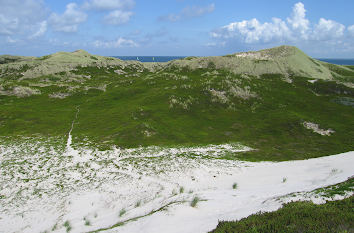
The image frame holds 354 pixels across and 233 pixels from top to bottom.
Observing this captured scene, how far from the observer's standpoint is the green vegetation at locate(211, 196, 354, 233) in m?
12.2

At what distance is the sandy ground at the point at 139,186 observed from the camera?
2219 centimetres

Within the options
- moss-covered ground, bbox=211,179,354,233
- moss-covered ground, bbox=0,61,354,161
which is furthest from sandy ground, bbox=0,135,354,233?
moss-covered ground, bbox=0,61,354,161

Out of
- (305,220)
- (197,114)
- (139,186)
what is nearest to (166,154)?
(139,186)

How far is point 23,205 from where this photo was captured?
32969 millimetres

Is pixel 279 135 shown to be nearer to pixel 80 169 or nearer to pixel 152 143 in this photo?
pixel 152 143

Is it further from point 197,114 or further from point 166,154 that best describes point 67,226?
point 197,114

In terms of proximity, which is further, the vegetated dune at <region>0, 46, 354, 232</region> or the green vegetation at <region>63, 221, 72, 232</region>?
the vegetated dune at <region>0, 46, 354, 232</region>

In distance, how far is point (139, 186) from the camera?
37.7 m

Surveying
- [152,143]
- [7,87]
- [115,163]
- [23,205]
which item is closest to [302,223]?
[23,205]

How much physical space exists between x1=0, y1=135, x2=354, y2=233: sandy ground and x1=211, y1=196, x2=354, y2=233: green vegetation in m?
3.73

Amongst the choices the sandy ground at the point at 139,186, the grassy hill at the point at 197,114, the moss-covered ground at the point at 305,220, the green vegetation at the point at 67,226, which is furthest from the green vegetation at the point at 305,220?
the grassy hill at the point at 197,114

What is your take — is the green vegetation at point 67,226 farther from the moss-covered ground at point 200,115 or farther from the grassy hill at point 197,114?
the moss-covered ground at point 200,115

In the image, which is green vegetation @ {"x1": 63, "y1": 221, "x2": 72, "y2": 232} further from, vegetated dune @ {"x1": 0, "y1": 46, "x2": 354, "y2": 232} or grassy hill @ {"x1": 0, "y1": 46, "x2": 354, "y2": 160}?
grassy hill @ {"x1": 0, "y1": 46, "x2": 354, "y2": 160}

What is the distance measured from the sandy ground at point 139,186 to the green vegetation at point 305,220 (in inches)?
147
